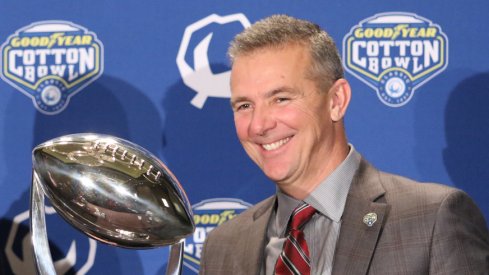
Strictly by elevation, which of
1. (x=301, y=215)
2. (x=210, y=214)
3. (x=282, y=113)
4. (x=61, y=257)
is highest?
(x=282, y=113)

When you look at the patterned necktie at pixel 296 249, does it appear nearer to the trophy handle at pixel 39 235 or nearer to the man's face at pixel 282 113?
the man's face at pixel 282 113

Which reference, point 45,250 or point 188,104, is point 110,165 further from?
point 188,104

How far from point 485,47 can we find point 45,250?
156 centimetres

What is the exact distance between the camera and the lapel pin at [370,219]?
181 centimetres

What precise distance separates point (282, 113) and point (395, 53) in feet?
2.06

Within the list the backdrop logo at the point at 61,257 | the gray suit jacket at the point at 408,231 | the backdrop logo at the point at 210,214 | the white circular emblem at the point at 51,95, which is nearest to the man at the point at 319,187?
the gray suit jacket at the point at 408,231

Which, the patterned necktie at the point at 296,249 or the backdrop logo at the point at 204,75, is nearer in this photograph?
the patterned necktie at the point at 296,249

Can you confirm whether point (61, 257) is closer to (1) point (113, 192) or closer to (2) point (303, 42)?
(2) point (303, 42)

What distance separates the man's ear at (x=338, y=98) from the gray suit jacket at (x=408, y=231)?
5.5 inches

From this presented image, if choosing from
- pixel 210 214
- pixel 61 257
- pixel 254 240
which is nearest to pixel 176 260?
pixel 254 240

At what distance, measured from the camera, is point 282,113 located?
1874 millimetres

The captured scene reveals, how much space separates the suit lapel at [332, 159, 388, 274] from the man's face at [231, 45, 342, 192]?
0.37ft

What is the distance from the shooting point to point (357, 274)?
5.73 ft

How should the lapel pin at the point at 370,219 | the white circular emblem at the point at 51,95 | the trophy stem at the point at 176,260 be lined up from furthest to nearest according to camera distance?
the white circular emblem at the point at 51,95 → the lapel pin at the point at 370,219 → the trophy stem at the point at 176,260
